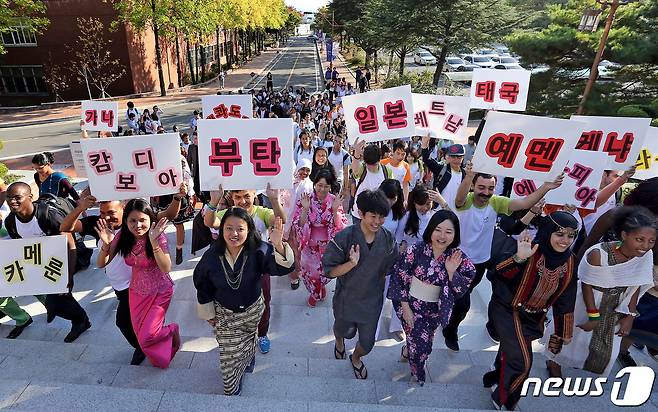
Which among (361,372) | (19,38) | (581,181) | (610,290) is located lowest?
(361,372)

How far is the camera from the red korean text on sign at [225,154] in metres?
3.65

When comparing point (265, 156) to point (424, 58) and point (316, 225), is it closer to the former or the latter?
point (316, 225)

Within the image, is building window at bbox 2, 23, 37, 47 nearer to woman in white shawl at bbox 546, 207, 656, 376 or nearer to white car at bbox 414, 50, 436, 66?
white car at bbox 414, 50, 436, 66

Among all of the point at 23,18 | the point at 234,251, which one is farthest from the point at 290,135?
the point at 23,18

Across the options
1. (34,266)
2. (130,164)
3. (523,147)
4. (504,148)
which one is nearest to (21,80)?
(34,266)

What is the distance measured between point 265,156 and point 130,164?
120cm

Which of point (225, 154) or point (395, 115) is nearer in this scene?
point (225, 154)

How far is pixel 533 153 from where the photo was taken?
386cm

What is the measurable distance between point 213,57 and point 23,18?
22.0 m

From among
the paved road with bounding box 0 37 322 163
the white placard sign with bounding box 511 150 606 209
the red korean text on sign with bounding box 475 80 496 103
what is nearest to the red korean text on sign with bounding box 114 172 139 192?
the white placard sign with bounding box 511 150 606 209

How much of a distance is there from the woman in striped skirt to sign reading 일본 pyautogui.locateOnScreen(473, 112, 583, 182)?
2.12 m

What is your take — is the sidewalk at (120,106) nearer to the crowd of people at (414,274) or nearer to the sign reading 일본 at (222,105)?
the sign reading 일본 at (222,105)

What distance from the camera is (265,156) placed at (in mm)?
3723

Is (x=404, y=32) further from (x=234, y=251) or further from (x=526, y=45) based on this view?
(x=234, y=251)
